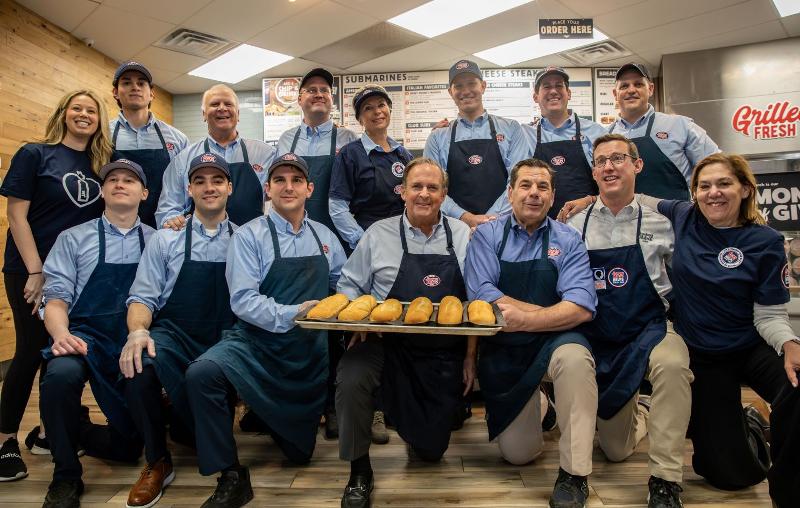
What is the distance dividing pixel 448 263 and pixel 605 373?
849mm

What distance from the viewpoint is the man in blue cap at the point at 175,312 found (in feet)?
6.57

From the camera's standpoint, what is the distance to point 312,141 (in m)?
3.10

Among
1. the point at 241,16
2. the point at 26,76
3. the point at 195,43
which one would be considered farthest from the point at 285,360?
the point at 195,43

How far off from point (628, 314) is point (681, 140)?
4.36ft

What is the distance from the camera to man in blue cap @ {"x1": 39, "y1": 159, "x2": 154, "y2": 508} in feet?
6.41

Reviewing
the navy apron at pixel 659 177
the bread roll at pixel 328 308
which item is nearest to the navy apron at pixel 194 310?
the bread roll at pixel 328 308

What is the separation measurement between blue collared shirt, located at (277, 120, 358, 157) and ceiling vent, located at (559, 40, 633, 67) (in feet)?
11.8

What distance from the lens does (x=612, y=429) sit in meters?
2.21

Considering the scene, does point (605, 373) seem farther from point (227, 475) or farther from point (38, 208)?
point (38, 208)

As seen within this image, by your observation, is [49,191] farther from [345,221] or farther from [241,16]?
[241,16]

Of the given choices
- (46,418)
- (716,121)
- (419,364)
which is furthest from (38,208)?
(716,121)

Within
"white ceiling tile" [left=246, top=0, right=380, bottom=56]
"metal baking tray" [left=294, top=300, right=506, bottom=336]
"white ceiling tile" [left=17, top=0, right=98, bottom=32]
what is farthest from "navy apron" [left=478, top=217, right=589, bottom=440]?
"white ceiling tile" [left=17, top=0, right=98, bottom=32]

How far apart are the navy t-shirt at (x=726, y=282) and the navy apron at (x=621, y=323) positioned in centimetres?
13

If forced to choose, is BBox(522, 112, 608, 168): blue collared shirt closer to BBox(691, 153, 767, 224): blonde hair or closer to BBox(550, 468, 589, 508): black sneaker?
BBox(691, 153, 767, 224): blonde hair
